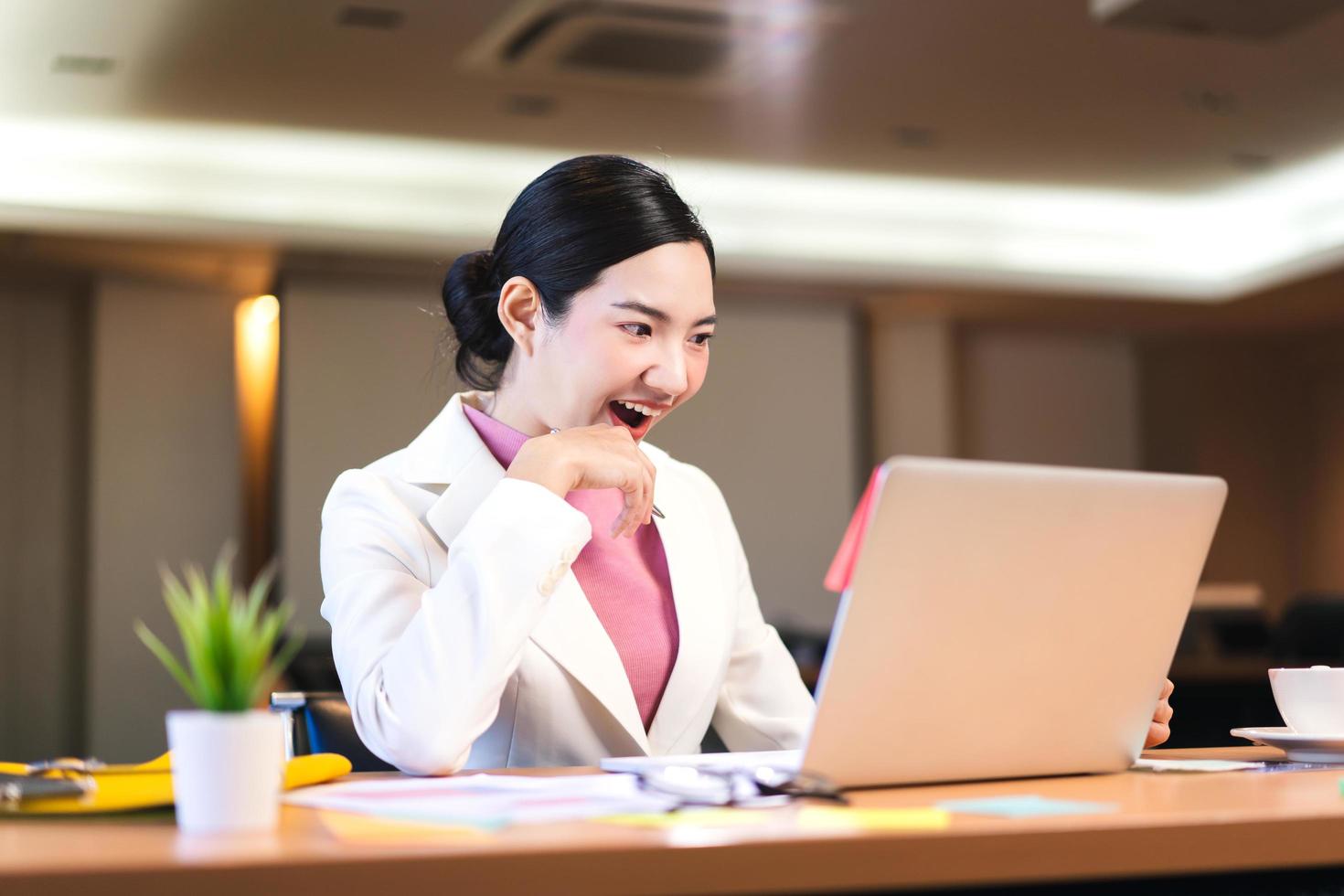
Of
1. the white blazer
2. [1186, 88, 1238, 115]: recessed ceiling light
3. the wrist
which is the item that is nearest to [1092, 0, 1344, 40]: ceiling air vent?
[1186, 88, 1238, 115]: recessed ceiling light

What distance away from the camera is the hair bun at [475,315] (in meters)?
2.05

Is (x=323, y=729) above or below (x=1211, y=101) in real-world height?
below

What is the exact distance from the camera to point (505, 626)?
1.41m

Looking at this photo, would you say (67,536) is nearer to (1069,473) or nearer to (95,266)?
(95,266)

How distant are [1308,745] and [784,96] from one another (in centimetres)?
500

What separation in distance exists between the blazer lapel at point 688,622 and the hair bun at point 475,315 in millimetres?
311

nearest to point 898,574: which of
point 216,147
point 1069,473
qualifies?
point 1069,473

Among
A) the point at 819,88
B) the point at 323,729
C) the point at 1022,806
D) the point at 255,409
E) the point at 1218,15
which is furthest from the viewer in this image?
the point at 255,409

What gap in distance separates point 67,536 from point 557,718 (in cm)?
691

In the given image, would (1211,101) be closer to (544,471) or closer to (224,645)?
(544,471)

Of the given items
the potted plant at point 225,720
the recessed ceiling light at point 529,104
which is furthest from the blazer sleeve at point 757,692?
the recessed ceiling light at point 529,104

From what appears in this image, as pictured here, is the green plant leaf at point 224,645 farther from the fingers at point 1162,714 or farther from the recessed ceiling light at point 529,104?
the recessed ceiling light at point 529,104

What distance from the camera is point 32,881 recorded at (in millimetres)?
750

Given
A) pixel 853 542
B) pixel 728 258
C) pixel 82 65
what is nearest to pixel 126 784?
pixel 853 542
